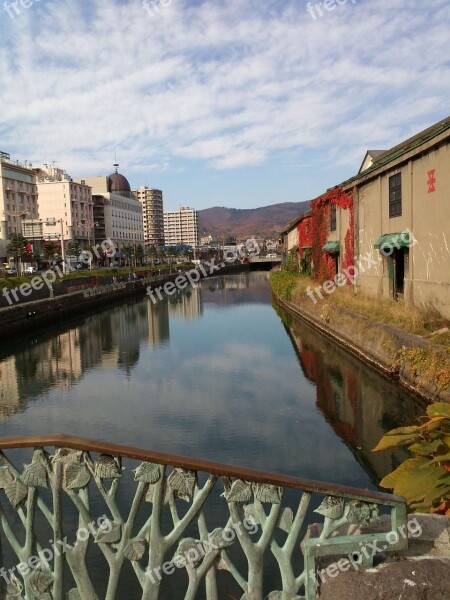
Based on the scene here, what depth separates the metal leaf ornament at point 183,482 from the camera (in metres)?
2.87

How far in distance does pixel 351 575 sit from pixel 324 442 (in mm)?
7710

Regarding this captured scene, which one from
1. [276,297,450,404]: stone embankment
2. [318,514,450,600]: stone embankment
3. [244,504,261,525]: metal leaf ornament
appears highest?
[244,504,261,525]: metal leaf ornament

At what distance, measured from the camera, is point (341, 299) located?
22094 mm

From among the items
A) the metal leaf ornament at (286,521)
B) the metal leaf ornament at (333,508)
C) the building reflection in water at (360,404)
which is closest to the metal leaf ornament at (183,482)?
the metal leaf ornament at (286,521)

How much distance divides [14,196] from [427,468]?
81143 mm

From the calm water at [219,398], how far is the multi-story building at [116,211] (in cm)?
7900

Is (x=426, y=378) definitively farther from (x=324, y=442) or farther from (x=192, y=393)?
(x=192, y=393)

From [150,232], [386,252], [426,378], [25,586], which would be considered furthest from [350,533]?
[150,232]

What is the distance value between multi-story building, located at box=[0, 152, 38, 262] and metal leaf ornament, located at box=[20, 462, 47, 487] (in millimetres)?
70185

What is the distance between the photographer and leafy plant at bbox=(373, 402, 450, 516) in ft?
13.1

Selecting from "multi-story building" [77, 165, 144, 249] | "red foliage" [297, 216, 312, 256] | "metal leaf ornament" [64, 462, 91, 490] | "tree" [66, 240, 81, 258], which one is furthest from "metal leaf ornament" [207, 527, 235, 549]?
"multi-story building" [77, 165, 144, 249]

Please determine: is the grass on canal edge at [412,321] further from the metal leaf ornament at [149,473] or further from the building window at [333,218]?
the metal leaf ornament at [149,473]

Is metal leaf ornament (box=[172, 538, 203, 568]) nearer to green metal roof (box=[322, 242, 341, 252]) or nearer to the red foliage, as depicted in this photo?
green metal roof (box=[322, 242, 341, 252])

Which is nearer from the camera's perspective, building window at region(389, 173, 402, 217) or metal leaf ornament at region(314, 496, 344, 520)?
metal leaf ornament at region(314, 496, 344, 520)
